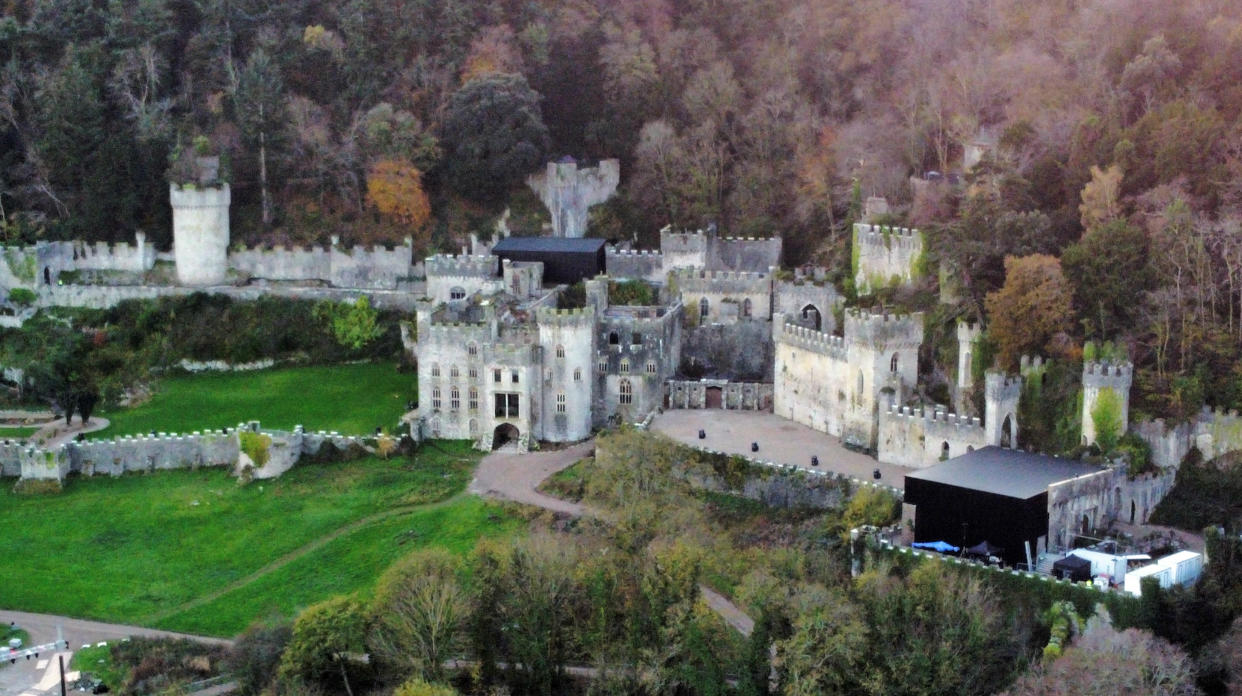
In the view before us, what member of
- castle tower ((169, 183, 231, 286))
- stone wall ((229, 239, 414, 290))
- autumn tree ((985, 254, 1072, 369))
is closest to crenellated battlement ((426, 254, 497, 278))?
stone wall ((229, 239, 414, 290))

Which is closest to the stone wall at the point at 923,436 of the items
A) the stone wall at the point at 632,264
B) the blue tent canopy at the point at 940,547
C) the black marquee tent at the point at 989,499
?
the black marquee tent at the point at 989,499

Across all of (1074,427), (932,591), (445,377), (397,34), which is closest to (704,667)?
(932,591)

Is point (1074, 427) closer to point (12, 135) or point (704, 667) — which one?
point (704, 667)

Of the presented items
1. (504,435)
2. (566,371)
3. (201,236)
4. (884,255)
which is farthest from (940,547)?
(201,236)

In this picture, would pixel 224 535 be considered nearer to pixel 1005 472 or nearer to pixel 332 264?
pixel 332 264

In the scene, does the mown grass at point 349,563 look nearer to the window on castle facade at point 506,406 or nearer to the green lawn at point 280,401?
the window on castle facade at point 506,406
